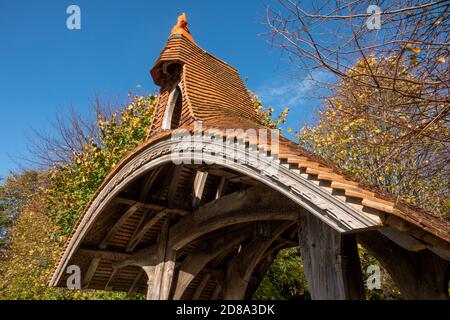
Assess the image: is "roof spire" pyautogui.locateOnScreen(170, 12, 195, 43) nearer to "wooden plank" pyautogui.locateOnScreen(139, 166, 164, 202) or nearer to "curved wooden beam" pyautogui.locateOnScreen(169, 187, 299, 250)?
"wooden plank" pyautogui.locateOnScreen(139, 166, 164, 202)

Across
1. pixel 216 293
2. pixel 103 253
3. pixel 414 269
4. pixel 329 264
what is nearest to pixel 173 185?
pixel 103 253

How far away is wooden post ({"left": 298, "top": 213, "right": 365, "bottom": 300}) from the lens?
321 centimetres

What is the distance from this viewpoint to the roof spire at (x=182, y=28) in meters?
6.60

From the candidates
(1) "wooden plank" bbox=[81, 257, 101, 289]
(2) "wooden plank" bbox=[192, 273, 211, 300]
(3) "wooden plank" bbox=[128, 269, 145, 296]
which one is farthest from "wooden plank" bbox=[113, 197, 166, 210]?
(2) "wooden plank" bbox=[192, 273, 211, 300]

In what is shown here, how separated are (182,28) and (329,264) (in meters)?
5.01

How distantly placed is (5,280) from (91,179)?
660 centimetres

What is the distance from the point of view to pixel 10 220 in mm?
25688

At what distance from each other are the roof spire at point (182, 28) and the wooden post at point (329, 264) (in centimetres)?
429

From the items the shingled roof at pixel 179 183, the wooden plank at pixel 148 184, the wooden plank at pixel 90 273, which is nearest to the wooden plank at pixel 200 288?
the shingled roof at pixel 179 183

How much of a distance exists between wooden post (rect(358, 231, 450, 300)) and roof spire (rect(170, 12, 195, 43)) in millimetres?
4474

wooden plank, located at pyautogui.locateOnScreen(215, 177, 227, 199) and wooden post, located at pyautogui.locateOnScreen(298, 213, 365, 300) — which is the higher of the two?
wooden plank, located at pyautogui.locateOnScreen(215, 177, 227, 199)

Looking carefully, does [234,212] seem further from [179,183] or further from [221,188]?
[179,183]

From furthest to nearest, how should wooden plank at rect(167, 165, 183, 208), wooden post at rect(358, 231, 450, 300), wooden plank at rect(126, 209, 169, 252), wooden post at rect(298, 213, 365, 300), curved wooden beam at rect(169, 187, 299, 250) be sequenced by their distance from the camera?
wooden plank at rect(126, 209, 169, 252), wooden plank at rect(167, 165, 183, 208), curved wooden beam at rect(169, 187, 299, 250), wooden post at rect(358, 231, 450, 300), wooden post at rect(298, 213, 365, 300)

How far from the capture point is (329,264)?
10.7ft
